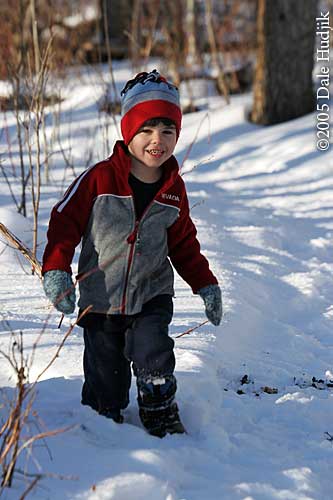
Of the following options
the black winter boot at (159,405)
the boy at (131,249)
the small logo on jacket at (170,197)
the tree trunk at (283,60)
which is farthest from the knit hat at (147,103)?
the tree trunk at (283,60)

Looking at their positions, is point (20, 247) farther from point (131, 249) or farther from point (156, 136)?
point (156, 136)

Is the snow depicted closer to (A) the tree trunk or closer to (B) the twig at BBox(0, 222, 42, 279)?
(B) the twig at BBox(0, 222, 42, 279)

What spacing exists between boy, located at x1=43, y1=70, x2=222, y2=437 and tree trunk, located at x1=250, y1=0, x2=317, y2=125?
20.8 feet

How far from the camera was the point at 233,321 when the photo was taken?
3703 millimetres

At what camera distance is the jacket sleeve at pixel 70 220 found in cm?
245

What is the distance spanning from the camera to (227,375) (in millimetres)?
3234

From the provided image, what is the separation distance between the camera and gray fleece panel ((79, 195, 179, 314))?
Result: 2523 mm

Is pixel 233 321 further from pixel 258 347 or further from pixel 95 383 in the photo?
pixel 95 383

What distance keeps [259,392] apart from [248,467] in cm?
72

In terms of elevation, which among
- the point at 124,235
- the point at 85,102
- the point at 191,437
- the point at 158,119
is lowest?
the point at 85,102

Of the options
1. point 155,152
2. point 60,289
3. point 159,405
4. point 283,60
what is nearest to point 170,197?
point 155,152

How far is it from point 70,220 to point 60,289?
246 mm

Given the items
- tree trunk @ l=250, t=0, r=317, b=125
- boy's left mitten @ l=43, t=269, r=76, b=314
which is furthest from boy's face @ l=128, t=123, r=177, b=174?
tree trunk @ l=250, t=0, r=317, b=125

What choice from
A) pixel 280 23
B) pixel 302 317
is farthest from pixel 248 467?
pixel 280 23
